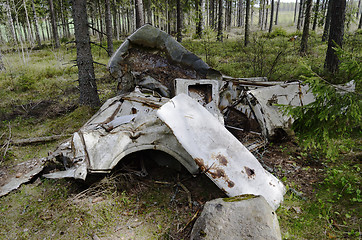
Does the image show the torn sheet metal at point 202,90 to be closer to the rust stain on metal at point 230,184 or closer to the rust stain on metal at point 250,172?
the rust stain on metal at point 250,172

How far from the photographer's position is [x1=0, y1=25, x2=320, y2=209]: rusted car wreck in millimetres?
2777

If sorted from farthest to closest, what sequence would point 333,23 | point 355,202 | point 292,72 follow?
1. point 292,72
2. point 333,23
3. point 355,202

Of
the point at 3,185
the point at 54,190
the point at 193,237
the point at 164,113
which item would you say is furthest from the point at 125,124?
the point at 3,185

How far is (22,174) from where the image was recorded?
383 cm

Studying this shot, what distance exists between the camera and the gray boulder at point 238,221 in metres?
1.95

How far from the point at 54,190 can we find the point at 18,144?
2365 millimetres

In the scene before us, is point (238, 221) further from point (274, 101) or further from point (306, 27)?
point (306, 27)

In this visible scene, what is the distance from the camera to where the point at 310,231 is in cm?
243

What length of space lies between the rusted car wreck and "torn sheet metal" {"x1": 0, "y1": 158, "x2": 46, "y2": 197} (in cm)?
6

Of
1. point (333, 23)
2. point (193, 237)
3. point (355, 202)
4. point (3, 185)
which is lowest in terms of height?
point (3, 185)

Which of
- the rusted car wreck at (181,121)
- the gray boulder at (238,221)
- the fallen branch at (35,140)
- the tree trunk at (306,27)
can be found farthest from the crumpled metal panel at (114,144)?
the tree trunk at (306,27)

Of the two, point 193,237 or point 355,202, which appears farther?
point 355,202

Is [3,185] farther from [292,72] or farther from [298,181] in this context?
[292,72]

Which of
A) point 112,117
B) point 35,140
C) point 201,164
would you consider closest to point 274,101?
point 201,164
